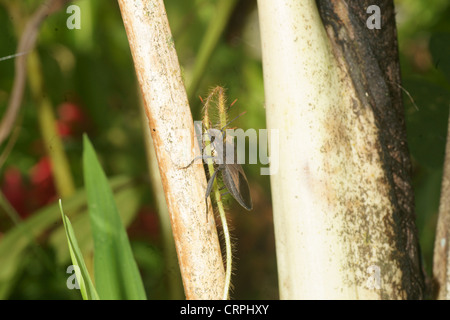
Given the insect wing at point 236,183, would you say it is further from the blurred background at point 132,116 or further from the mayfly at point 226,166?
the blurred background at point 132,116

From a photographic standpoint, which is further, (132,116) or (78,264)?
(132,116)

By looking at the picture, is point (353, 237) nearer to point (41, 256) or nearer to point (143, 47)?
point (143, 47)

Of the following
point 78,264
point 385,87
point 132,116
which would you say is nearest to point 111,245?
point 78,264

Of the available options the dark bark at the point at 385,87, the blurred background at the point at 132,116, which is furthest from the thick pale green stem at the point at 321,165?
the blurred background at the point at 132,116

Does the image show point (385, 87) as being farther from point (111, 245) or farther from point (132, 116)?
point (132, 116)

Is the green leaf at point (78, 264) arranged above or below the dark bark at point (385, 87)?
below
